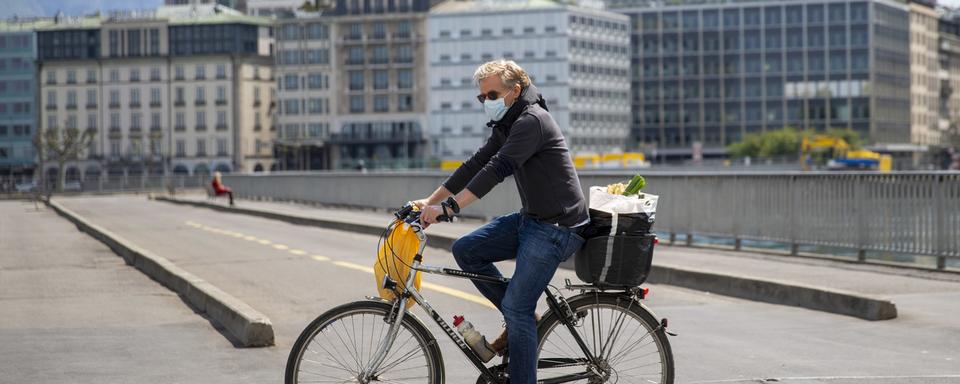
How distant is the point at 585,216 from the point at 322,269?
12311mm

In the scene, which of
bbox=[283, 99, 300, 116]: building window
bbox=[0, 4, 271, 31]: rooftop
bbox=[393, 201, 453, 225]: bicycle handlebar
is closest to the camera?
bbox=[393, 201, 453, 225]: bicycle handlebar

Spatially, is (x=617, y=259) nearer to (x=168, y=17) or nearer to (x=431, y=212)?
(x=431, y=212)

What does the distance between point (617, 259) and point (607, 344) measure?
0.49 m

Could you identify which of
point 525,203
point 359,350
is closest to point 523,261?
point 525,203

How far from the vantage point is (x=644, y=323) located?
727 centimetres

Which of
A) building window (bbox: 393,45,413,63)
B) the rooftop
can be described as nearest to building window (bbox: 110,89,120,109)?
the rooftop

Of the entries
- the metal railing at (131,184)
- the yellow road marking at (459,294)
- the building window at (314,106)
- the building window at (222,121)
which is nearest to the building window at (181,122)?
the building window at (222,121)

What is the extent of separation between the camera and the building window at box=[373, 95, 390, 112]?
155375 millimetres

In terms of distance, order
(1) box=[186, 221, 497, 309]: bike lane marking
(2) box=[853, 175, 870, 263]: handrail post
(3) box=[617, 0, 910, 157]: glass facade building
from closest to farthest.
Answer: (1) box=[186, 221, 497, 309]: bike lane marking < (2) box=[853, 175, 870, 263]: handrail post < (3) box=[617, 0, 910, 157]: glass facade building

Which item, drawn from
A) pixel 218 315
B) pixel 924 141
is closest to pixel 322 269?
pixel 218 315

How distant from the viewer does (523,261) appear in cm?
711

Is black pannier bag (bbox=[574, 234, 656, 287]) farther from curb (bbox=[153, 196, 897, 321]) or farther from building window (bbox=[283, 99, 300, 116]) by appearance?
building window (bbox=[283, 99, 300, 116])

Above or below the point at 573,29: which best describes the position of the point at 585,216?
below

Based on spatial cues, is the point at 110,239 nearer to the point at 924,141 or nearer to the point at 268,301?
the point at 268,301
